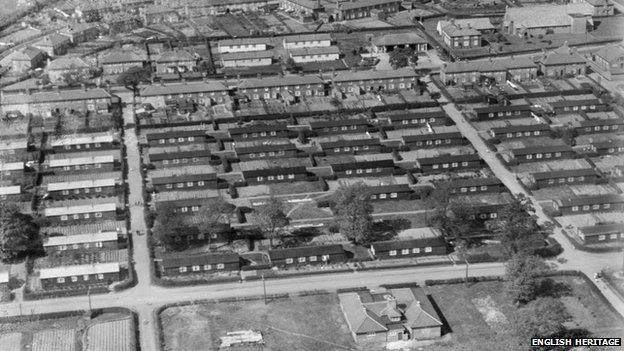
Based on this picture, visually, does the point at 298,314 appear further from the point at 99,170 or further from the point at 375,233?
the point at 99,170

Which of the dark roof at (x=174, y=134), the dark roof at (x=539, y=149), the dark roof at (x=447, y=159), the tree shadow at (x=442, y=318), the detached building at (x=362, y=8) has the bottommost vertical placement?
the tree shadow at (x=442, y=318)

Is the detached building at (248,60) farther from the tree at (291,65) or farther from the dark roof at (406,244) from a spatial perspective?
the dark roof at (406,244)

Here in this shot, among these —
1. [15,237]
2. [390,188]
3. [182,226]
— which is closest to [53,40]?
[15,237]

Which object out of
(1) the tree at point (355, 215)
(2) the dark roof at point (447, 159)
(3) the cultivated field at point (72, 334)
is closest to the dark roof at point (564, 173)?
(2) the dark roof at point (447, 159)

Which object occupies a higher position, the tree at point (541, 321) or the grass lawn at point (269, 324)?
the tree at point (541, 321)

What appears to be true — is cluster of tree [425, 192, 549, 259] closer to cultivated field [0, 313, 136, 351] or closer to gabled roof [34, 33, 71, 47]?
cultivated field [0, 313, 136, 351]

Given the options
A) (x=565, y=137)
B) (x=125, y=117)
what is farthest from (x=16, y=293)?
(x=565, y=137)

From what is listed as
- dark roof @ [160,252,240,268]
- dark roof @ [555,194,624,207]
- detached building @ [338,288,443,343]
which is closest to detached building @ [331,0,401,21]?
dark roof @ [555,194,624,207]
